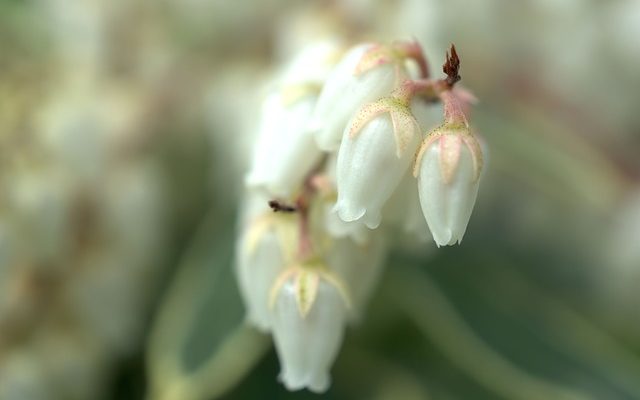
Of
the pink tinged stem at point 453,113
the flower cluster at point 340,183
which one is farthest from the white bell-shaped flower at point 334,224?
the pink tinged stem at point 453,113

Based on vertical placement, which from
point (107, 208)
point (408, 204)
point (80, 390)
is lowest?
point (80, 390)

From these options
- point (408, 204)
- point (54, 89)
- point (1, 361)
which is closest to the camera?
point (408, 204)

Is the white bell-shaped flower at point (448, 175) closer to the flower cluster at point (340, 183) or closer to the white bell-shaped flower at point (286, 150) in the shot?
the flower cluster at point (340, 183)

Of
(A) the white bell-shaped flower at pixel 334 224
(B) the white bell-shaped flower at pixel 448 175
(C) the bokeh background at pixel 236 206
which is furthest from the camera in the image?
(C) the bokeh background at pixel 236 206

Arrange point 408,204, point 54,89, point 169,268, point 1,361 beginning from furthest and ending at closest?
point 169,268
point 54,89
point 1,361
point 408,204

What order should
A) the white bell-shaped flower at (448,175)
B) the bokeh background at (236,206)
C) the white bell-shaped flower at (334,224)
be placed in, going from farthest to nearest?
the bokeh background at (236,206)
the white bell-shaped flower at (334,224)
the white bell-shaped flower at (448,175)

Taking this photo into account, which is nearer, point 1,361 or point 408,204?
point 408,204

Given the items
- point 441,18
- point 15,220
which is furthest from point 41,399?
point 441,18

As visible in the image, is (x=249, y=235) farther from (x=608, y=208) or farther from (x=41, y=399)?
(x=608, y=208)

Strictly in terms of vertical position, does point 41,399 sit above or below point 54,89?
below
